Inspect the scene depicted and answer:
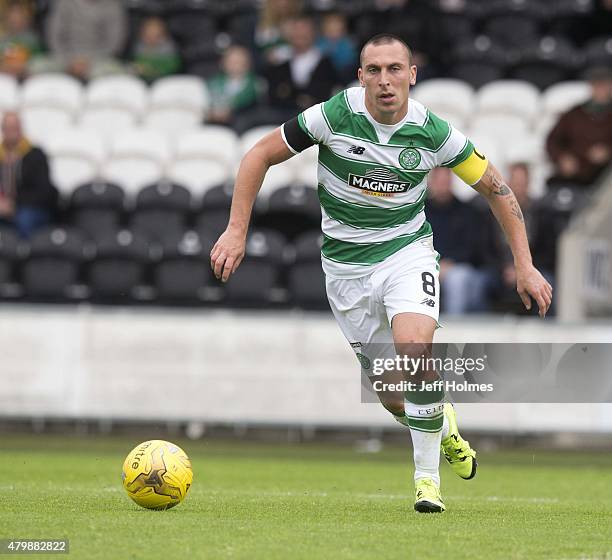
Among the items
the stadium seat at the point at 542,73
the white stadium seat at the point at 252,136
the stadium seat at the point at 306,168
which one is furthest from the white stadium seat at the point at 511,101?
the white stadium seat at the point at 252,136

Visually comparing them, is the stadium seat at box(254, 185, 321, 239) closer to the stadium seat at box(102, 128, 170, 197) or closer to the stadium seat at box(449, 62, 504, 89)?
the stadium seat at box(102, 128, 170, 197)

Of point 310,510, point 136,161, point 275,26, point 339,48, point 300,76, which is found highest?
point 275,26

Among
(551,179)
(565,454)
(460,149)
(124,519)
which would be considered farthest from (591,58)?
(124,519)

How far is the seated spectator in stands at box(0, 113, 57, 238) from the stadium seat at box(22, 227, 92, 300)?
0.81 meters

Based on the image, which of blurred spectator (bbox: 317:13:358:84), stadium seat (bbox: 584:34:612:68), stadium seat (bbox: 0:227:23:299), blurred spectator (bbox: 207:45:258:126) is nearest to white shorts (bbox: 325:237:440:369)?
stadium seat (bbox: 0:227:23:299)

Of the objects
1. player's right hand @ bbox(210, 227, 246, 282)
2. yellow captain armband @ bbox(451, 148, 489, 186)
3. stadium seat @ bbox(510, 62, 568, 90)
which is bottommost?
player's right hand @ bbox(210, 227, 246, 282)

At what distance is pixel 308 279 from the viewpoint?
15656 millimetres

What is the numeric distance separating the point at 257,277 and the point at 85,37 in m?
6.87

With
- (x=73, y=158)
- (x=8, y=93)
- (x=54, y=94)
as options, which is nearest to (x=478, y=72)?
(x=73, y=158)

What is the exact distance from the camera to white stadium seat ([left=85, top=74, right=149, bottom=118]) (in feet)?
66.0

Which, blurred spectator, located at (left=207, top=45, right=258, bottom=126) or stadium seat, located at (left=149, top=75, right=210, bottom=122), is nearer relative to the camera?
blurred spectator, located at (left=207, top=45, right=258, bottom=126)

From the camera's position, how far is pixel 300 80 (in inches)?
730

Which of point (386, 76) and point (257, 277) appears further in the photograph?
point (257, 277)
